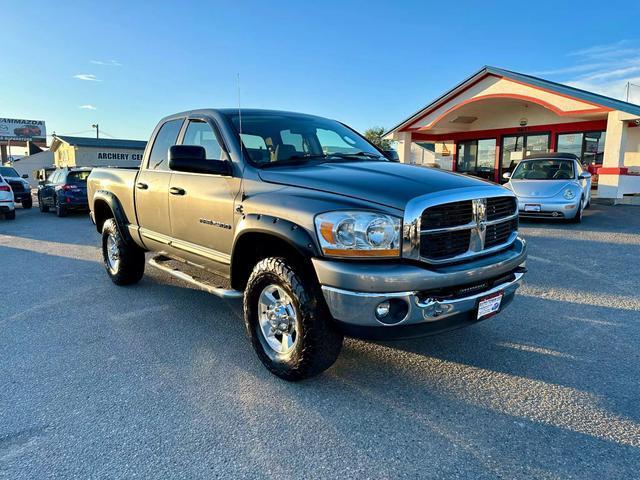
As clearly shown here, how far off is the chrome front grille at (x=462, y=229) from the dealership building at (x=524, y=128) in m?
13.5

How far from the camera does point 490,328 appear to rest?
4.20 metres

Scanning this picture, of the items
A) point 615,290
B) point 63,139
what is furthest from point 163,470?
point 63,139

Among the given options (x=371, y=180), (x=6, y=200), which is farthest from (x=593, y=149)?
(x=6, y=200)

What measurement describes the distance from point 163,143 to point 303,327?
10.0 feet

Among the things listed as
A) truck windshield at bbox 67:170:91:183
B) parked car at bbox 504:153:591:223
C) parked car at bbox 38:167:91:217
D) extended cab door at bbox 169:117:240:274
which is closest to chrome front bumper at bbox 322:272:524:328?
extended cab door at bbox 169:117:240:274

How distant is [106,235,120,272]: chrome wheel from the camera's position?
586cm

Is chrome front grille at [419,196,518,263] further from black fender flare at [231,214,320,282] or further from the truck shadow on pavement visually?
the truck shadow on pavement

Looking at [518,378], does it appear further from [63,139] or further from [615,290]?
[63,139]

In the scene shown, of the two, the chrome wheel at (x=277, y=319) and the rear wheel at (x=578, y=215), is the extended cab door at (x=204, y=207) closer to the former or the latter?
the chrome wheel at (x=277, y=319)

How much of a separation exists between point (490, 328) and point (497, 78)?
15257mm

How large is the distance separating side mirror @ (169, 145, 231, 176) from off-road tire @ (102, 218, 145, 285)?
7.89 feet

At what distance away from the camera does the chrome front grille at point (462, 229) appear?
2.85m

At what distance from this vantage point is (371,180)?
3125 millimetres

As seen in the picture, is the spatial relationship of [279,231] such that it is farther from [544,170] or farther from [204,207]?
[544,170]
